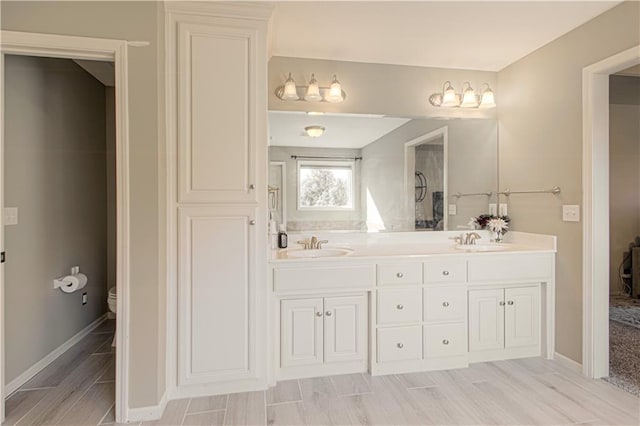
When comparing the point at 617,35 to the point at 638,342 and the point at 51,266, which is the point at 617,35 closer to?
the point at 638,342

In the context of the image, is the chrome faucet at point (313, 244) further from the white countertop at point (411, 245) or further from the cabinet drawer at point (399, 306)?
the cabinet drawer at point (399, 306)

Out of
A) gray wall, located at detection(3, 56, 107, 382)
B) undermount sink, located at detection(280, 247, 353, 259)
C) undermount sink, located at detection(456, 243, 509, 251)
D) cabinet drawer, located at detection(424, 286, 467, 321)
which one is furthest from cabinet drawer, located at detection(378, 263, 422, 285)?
gray wall, located at detection(3, 56, 107, 382)

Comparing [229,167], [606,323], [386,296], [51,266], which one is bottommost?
[606,323]

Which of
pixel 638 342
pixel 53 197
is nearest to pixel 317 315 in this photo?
pixel 53 197

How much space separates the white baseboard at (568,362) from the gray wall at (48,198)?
3.72 meters

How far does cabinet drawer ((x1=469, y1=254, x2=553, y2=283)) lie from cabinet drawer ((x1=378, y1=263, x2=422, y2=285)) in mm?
420

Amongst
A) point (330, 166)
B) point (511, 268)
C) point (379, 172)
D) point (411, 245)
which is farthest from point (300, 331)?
point (511, 268)

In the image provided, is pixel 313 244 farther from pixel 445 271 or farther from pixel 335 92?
pixel 335 92

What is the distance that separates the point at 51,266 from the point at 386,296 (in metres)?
2.48

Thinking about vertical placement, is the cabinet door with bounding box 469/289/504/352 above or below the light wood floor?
above

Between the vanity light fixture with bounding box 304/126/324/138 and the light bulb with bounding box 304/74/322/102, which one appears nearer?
the light bulb with bounding box 304/74/322/102

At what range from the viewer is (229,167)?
7.35ft

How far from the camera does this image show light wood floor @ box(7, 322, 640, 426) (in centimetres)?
198

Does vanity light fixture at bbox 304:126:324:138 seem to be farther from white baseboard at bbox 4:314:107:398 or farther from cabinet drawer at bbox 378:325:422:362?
white baseboard at bbox 4:314:107:398
